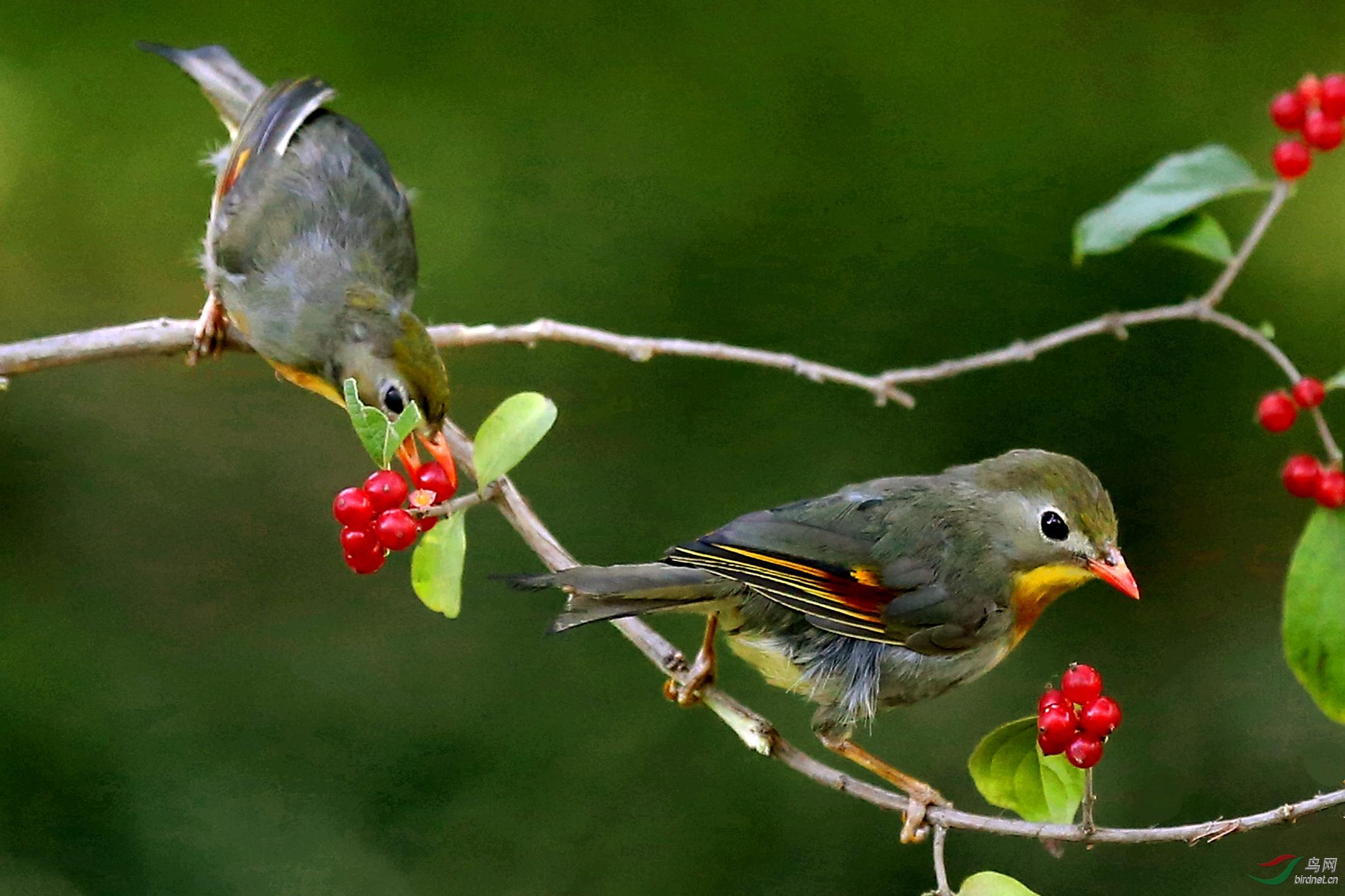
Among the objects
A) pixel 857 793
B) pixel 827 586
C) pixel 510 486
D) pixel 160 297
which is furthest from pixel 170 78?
pixel 857 793

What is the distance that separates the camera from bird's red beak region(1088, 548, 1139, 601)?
1748 millimetres

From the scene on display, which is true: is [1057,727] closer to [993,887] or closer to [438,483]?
[993,887]

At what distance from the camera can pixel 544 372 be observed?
3.61 m

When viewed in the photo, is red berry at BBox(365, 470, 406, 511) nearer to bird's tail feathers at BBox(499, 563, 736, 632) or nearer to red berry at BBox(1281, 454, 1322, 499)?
bird's tail feathers at BBox(499, 563, 736, 632)

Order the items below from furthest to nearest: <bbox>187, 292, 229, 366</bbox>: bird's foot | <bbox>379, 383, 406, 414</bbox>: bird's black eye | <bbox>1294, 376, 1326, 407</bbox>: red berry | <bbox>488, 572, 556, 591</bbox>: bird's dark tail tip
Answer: <bbox>187, 292, 229, 366</bbox>: bird's foot, <bbox>379, 383, 406, 414</bbox>: bird's black eye, <bbox>1294, 376, 1326, 407</bbox>: red berry, <bbox>488, 572, 556, 591</bbox>: bird's dark tail tip

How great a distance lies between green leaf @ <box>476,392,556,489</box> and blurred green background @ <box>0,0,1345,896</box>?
1.84m

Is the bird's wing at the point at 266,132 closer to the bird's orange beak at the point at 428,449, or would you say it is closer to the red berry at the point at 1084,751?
the bird's orange beak at the point at 428,449

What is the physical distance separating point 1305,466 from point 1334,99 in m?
0.69

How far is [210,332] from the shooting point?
2.62m

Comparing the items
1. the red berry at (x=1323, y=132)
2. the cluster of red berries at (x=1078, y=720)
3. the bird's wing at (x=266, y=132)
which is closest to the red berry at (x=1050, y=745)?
the cluster of red berries at (x=1078, y=720)

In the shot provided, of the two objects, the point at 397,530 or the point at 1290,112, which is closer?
the point at 397,530

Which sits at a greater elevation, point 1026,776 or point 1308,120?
point 1308,120

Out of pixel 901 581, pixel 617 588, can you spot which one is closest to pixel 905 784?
pixel 901 581

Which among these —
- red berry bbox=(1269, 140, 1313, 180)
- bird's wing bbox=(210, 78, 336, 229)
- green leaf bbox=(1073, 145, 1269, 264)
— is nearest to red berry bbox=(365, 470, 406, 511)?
green leaf bbox=(1073, 145, 1269, 264)
